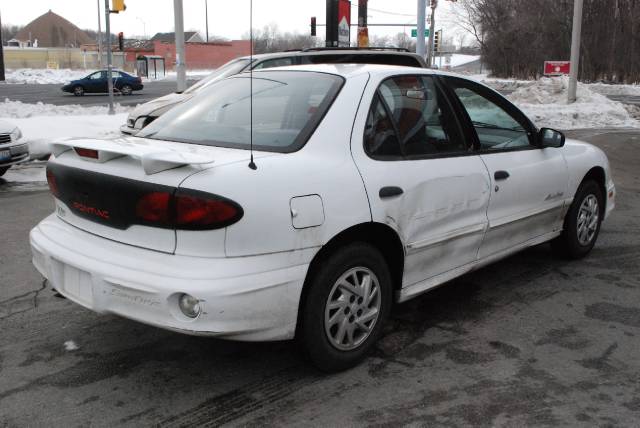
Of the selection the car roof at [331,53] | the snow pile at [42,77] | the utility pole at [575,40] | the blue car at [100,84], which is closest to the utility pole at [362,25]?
the utility pole at [575,40]

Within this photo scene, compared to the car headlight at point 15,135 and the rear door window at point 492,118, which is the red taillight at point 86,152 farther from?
the car headlight at point 15,135

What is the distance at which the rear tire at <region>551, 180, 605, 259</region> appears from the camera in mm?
5133

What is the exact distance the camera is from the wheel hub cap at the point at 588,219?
5242 millimetres

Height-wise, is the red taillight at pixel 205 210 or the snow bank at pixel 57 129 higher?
the red taillight at pixel 205 210

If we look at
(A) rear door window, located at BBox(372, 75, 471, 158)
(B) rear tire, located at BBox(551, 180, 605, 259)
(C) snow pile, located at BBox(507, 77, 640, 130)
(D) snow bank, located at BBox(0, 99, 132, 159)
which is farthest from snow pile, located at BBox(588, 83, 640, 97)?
(A) rear door window, located at BBox(372, 75, 471, 158)

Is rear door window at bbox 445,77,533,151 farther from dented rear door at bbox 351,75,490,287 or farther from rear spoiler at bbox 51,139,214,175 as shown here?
rear spoiler at bbox 51,139,214,175

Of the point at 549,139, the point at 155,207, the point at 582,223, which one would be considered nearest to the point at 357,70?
the point at 155,207

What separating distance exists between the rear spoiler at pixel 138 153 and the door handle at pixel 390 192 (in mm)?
909

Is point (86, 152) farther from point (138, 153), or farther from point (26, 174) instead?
point (26, 174)

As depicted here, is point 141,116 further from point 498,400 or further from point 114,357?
point 498,400

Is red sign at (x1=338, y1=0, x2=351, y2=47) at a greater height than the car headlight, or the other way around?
red sign at (x1=338, y1=0, x2=351, y2=47)

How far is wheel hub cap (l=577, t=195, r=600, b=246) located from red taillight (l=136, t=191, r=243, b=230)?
3445 millimetres

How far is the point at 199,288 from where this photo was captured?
2.74 m

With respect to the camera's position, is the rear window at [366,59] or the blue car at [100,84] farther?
the blue car at [100,84]
